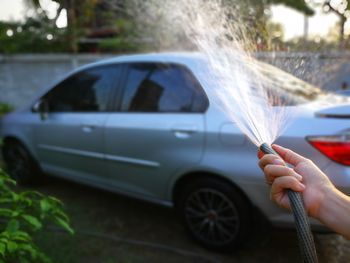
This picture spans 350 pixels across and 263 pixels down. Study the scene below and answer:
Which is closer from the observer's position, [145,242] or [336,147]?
[336,147]

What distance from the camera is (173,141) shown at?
3.66 metres

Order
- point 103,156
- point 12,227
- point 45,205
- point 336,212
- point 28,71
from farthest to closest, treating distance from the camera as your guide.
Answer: point 28,71 → point 103,156 → point 45,205 → point 12,227 → point 336,212

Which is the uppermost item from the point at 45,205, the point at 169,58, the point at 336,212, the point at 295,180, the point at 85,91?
the point at 169,58

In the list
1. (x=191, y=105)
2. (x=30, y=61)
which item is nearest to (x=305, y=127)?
(x=191, y=105)

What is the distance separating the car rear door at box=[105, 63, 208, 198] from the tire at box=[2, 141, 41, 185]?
1.54m

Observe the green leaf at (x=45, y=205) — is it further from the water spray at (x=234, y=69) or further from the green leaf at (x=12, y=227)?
the water spray at (x=234, y=69)

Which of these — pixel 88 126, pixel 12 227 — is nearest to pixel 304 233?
pixel 12 227

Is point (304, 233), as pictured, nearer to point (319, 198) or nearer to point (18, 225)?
point (319, 198)

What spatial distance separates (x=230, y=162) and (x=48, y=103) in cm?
261

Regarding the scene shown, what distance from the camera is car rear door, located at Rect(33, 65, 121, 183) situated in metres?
4.39

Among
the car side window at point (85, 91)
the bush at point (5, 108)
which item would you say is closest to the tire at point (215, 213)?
the car side window at point (85, 91)

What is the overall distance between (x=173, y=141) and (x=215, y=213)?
2.27 feet

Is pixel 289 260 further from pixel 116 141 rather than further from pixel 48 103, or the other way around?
pixel 48 103

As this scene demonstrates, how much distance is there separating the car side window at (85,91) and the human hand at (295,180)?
3.06 meters
